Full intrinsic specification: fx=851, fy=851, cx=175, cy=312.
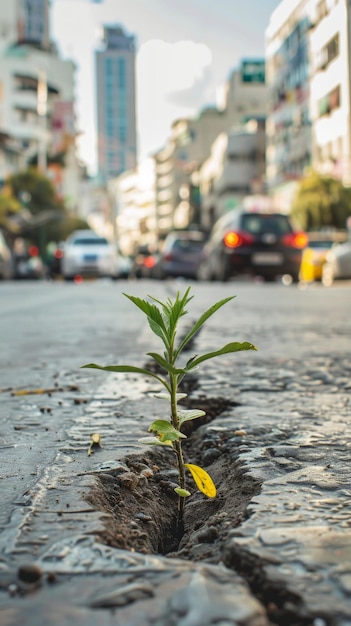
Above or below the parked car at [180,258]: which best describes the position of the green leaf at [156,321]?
below

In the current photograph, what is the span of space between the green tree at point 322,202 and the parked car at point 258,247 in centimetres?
2416

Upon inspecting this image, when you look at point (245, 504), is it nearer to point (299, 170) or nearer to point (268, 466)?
point (268, 466)


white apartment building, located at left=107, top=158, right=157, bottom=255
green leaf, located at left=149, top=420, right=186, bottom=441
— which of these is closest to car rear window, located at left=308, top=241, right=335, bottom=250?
green leaf, located at left=149, top=420, right=186, bottom=441

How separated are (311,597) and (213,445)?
3.30ft

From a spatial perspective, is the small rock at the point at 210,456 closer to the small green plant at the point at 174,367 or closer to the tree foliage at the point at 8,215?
the small green plant at the point at 174,367

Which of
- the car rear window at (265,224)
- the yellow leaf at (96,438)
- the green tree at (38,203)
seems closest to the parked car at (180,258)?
the car rear window at (265,224)

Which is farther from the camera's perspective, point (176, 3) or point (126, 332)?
point (126, 332)

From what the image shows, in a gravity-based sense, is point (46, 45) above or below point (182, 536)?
above

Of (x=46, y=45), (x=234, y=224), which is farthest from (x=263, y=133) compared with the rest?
(x=234, y=224)

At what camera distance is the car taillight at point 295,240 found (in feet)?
49.3

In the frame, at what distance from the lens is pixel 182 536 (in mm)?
1394

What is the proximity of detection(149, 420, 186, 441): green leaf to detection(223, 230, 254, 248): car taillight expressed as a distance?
13.3 metres

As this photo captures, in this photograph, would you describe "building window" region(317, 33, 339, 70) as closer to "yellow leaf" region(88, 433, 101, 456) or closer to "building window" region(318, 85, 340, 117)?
"building window" region(318, 85, 340, 117)

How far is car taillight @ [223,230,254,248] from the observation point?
14.7 metres
